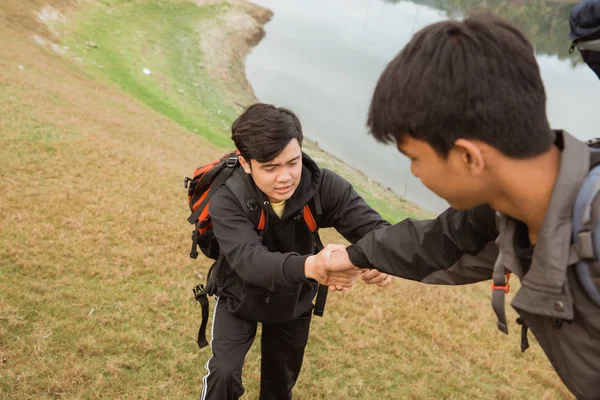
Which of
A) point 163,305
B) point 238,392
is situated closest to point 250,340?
point 238,392

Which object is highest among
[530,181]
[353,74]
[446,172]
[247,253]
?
[530,181]

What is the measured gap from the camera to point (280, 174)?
11.6ft

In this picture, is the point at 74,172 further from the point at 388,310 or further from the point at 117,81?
the point at 117,81

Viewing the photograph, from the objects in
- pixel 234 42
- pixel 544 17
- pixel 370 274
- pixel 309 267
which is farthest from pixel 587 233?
pixel 544 17

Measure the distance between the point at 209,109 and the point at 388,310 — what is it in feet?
55.4

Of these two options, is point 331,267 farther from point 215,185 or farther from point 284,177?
point 215,185

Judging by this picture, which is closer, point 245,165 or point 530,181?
point 530,181

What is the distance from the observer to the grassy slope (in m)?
4.96

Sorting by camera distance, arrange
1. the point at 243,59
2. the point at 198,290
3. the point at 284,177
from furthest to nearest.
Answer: the point at 243,59
the point at 198,290
the point at 284,177

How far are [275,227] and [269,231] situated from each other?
0.05m

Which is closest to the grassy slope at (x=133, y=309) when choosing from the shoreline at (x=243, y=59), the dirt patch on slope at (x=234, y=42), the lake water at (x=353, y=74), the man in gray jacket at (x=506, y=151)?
the man in gray jacket at (x=506, y=151)

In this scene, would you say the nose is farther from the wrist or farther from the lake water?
the lake water

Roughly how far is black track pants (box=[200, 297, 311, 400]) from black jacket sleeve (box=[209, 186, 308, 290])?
52 cm

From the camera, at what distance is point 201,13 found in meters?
35.0
